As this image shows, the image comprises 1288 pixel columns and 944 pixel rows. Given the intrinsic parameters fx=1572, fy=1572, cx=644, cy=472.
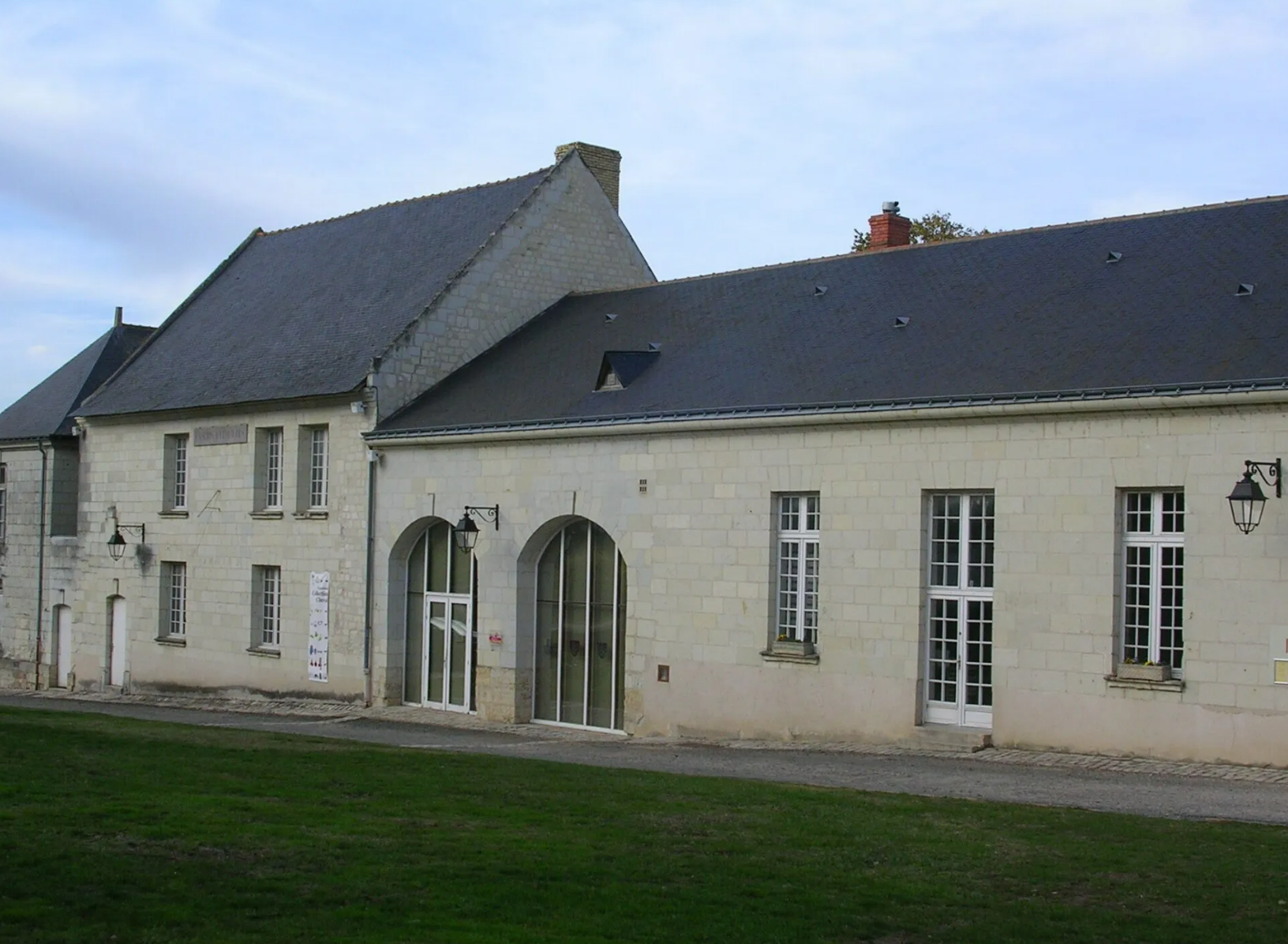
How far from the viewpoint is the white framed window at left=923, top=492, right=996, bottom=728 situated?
60.4 ft

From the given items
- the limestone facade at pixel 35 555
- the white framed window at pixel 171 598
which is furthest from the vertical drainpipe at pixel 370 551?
the limestone facade at pixel 35 555

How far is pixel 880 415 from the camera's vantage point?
62.1 feet

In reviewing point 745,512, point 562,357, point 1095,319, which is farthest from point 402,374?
point 1095,319

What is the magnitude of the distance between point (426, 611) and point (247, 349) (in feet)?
25.9

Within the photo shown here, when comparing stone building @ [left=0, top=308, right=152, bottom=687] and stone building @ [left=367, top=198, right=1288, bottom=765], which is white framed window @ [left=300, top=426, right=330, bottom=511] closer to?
stone building @ [left=367, top=198, right=1288, bottom=765]

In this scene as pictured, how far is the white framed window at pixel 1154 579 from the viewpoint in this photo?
55.2ft

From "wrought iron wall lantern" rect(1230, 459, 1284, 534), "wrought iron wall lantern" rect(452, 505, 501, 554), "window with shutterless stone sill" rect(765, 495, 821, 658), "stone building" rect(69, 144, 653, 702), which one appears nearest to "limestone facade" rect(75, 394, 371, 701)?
"stone building" rect(69, 144, 653, 702)

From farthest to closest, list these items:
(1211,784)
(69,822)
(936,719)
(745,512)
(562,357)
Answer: (562,357), (745,512), (936,719), (1211,784), (69,822)

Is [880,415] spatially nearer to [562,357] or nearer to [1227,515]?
[1227,515]

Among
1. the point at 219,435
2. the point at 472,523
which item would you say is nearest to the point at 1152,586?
the point at 472,523

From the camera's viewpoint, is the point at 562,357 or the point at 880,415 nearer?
the point at 880,415

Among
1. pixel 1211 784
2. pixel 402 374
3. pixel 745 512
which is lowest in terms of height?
pixel 1211 784

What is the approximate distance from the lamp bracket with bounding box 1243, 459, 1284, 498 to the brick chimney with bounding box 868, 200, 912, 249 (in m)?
10.4

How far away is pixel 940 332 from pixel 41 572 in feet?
74.2
